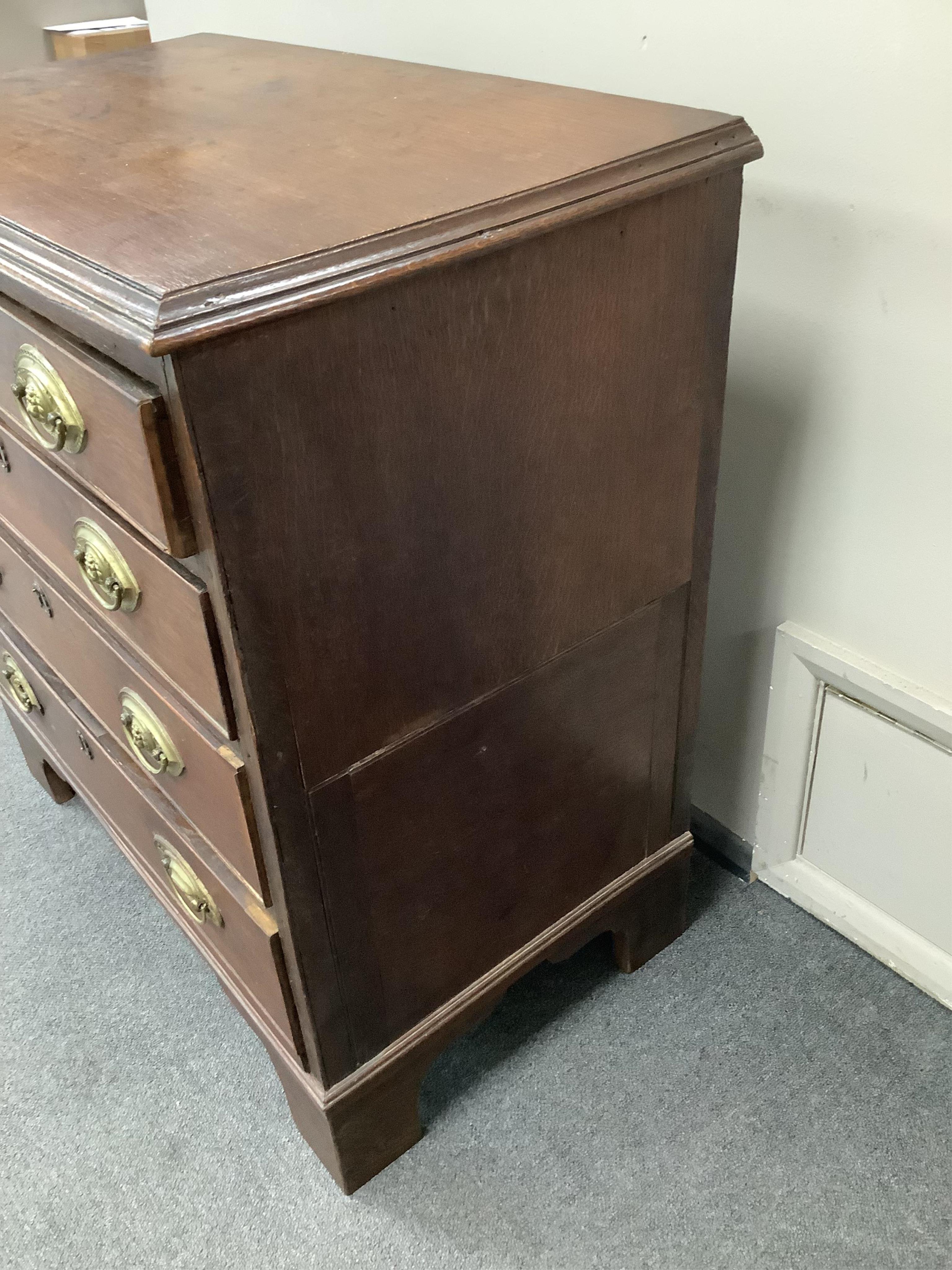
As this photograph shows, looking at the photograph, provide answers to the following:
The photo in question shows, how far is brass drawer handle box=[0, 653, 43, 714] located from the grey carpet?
31 cm

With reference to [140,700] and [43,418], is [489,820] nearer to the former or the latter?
[140,700]

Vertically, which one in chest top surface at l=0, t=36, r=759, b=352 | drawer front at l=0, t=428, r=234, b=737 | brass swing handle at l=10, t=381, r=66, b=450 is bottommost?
drawer front at l=0, t=428, r=234, b=737

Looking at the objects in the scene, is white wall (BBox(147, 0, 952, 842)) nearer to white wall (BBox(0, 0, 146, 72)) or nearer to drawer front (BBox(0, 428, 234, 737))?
drawer front (BBox(0, 428, 234, 737))

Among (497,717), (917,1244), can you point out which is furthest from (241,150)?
(917,1244)

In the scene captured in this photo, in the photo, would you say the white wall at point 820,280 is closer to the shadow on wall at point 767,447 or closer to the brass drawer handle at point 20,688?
the shadow on wall at point 767,447

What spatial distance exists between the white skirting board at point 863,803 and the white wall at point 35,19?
2.57 m

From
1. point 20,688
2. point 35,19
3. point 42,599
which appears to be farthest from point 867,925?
point 35,19

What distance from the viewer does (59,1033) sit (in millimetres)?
1238

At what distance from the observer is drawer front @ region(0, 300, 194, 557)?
0.63 m

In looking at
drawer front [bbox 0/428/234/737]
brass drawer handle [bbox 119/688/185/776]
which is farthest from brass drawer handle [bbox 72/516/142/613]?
brass drawer handle [bbox 119/688/185/776]

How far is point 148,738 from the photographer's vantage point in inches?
36.3

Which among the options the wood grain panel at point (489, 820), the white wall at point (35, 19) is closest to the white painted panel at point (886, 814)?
the wood grain panel at point (489, 820)

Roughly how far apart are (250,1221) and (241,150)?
1.01 m

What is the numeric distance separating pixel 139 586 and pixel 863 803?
833mm
